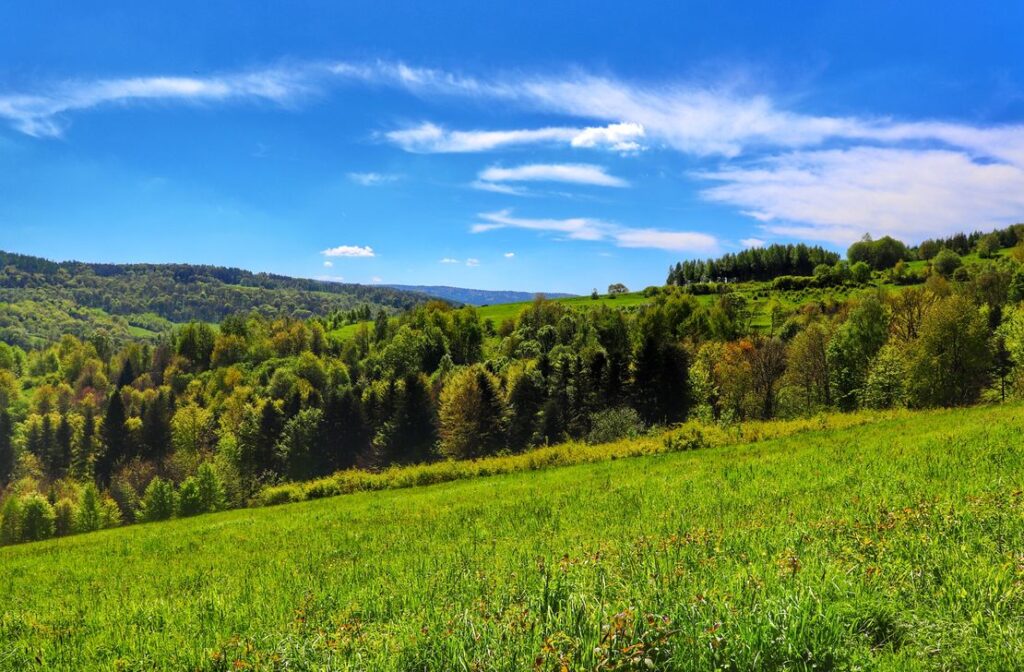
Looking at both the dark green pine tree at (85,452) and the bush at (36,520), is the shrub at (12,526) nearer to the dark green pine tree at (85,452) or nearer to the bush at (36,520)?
the bush at (36,520)

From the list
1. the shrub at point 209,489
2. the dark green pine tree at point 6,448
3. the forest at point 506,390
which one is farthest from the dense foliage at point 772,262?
the dark green pine tree at point 6,448

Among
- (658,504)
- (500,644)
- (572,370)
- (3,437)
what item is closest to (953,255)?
(572,370)

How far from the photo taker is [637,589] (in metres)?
5.27

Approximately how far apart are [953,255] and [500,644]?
177 metres

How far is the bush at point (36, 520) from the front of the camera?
2813 inches

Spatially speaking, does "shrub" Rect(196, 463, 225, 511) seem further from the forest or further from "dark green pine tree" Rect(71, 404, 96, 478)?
"dark green pine tree" Rect(71, 404, 96, 478)

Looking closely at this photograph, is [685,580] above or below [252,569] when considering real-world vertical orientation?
above

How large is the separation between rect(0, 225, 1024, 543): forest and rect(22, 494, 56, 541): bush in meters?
0.19

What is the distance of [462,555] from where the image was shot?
9.65 meters

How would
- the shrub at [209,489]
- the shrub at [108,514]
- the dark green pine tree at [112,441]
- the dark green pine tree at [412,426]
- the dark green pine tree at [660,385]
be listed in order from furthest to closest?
the dark green pine tree at [112,441] → the dark green pine tree at [412,426] → the shrub at [108,514] → the shrub at [209,489] → the dark green pine tree at [660,385]

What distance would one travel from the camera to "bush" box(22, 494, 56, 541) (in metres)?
71.4

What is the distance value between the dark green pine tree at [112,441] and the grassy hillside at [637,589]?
119 metres

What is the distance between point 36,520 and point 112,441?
44977 millimetres

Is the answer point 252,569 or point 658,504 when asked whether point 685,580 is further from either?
point 252,569
